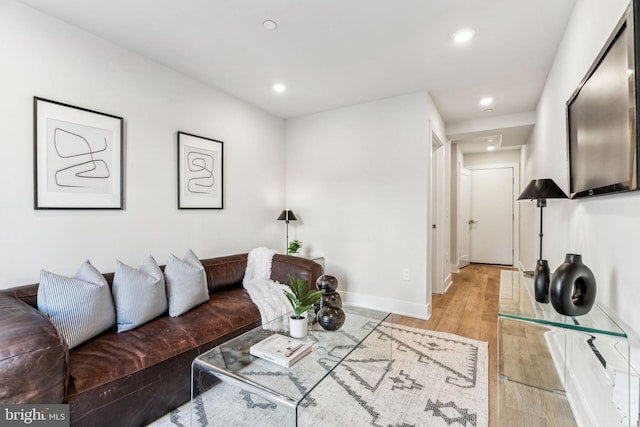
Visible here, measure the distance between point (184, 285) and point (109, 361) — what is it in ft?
2.35

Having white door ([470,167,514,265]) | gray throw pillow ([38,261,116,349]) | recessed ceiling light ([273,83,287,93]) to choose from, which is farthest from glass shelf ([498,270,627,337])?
white door ([470,167,514,265])

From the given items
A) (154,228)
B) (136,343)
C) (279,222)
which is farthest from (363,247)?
(136,343)

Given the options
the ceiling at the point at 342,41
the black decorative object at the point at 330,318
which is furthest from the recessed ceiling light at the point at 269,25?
the black decorative object at the point at 330,318

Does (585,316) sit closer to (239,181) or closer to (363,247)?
(363,247)

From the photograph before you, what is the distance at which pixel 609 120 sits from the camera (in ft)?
3.93

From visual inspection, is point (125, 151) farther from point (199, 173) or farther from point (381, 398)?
point (381, 398)

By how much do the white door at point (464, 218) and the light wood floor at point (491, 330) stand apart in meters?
0.42

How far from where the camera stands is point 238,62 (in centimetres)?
252

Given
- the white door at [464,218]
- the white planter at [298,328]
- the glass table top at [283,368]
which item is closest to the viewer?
the glass table top at [283,368]

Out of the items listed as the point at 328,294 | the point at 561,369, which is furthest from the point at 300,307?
the point at 561,369

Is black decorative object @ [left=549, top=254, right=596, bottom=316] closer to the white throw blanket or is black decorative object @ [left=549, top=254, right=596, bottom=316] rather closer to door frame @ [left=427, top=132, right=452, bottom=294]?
the white throw blanket

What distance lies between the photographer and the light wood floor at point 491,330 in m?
1.66

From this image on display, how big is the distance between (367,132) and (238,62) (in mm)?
1653
